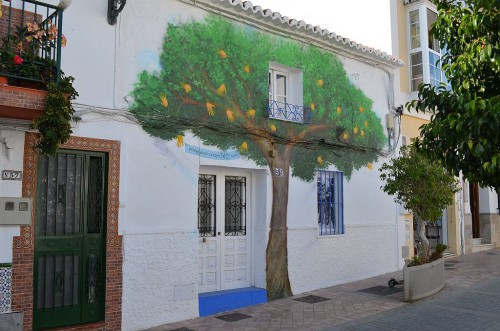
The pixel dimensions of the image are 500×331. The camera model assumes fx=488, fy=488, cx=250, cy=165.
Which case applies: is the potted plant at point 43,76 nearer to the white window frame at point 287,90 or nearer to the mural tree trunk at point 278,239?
the mural tree trunk at point 278,239

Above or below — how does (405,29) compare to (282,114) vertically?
above

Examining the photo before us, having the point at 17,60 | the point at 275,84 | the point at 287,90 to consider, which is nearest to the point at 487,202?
the point at 287,90

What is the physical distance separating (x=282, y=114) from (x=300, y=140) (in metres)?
0.65

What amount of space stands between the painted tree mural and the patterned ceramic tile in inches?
108

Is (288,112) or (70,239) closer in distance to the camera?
(70,239)

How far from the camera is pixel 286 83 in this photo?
9984mm

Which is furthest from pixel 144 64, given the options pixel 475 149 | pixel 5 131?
pixel 475 149

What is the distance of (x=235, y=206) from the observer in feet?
29.7

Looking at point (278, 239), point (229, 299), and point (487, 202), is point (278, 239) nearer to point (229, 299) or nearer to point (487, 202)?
point (229, 299)

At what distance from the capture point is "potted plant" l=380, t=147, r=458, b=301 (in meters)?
8.91

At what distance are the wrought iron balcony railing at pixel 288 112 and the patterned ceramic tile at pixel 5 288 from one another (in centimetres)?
512

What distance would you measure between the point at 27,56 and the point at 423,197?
23.2 ft

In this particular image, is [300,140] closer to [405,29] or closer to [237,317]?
[237,317]

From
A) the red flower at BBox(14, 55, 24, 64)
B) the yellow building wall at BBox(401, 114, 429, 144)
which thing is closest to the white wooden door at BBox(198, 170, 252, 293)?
the red flower at BBox(14, 55, 24, 64)
